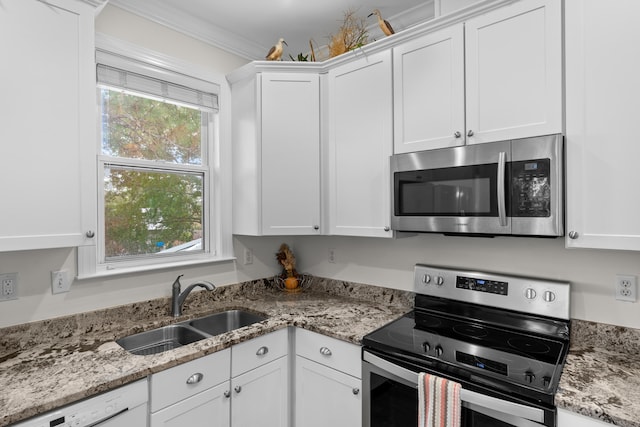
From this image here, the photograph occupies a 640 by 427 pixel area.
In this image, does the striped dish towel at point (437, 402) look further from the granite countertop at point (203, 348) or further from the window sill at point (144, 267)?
the window sill at point (144, 267)

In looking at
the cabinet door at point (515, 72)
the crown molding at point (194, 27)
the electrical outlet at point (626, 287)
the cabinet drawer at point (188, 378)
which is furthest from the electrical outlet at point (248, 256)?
the electrical outlet at point (626, 287)

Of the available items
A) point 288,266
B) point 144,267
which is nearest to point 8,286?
point 144,267

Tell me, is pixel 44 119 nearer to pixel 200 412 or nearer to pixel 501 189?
pixel 200 412

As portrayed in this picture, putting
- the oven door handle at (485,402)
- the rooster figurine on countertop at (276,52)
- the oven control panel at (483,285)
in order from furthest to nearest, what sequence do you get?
the rooster figurine on countertop at (276,52), the oven control panel at (483,285), the oven door handle at (485,402)

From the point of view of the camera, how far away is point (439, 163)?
1693mm

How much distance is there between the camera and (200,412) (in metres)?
1.59

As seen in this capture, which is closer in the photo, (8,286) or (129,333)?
(8,286)

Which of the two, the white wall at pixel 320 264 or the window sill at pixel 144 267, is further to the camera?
the window sill at pixel 144 267

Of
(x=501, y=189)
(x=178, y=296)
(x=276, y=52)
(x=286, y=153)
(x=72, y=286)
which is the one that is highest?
(x=276, y=52)

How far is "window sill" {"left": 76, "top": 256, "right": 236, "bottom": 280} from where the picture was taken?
1.82 m

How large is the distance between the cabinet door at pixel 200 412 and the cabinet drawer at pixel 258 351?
4.2 inches

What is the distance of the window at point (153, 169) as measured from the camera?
1942 millimetres

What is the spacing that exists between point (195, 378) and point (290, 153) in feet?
4.40

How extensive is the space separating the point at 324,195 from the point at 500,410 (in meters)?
1.42
